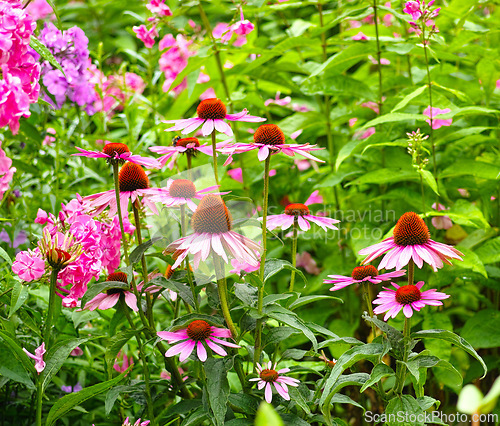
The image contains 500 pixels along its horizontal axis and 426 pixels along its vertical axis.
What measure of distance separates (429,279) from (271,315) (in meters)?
0.67

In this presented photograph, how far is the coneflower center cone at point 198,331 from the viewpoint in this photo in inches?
29.5

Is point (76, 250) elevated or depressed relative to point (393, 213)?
elevated

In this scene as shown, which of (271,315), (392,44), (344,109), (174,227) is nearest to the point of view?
(271,315)

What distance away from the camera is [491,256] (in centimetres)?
119

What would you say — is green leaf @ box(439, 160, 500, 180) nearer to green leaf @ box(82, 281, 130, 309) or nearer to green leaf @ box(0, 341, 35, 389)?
green leaf @ box(82, 281, 130, 309)

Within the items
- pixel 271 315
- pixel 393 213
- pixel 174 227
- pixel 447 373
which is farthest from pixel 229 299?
pixel 393 213

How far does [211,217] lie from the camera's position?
Answer: 73 centimetres

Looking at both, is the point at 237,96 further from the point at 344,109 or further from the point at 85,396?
the point at 85,396

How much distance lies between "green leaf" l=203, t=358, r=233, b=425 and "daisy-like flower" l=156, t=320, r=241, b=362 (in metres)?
0.02

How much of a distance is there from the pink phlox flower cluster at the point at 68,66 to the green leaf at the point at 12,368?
0.73 m

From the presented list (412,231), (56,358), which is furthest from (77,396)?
(412,231)

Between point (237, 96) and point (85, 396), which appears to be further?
point (237, 96)

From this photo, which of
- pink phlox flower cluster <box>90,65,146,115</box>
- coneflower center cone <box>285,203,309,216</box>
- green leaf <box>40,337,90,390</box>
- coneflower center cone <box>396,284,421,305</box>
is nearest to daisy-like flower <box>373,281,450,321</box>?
coneflower center cone <box>396,284,421,305</box>

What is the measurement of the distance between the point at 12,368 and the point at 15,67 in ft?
1.46
